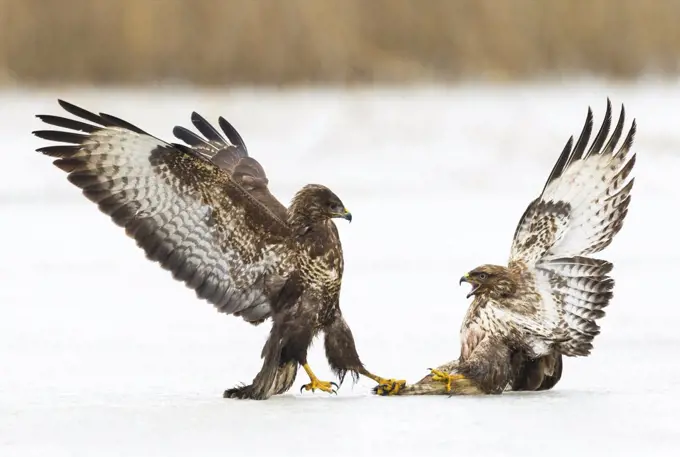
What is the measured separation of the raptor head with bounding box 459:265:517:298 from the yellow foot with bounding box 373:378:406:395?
40 centimetres

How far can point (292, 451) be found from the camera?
13.6ft

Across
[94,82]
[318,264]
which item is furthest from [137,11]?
[318,264]

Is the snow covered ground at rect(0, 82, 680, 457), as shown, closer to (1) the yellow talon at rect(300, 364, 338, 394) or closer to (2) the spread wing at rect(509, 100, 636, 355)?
(1) the yellow talon at rect(300, 364, 338, 394)

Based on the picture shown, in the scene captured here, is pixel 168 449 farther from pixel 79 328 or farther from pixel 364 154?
pixel 364 154

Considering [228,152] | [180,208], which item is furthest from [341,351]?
[228,152]

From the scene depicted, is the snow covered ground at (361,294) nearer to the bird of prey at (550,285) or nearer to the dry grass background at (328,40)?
the bird of prey at (550,285)

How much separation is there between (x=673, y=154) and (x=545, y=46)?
198cm

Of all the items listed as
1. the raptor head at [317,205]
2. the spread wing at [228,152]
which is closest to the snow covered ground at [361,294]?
the raptor head at [317,205]

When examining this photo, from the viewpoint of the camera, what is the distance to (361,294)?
715cm

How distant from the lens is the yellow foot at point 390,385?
4.85m

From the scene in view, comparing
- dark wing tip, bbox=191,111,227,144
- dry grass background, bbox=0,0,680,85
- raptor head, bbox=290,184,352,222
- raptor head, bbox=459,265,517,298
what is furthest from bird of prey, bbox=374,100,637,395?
dry grass background, bbox=0,0,680,85

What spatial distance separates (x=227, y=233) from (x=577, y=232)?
1.21 metres

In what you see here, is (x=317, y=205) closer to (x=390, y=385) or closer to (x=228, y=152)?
(x=390, y=385)

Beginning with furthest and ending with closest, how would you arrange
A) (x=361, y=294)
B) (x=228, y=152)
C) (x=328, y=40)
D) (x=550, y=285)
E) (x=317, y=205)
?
(x=328, y=40) < (x=361, y=294) < (x=228, y=152) < (x=550, y=285) < (x=317, y=205)
